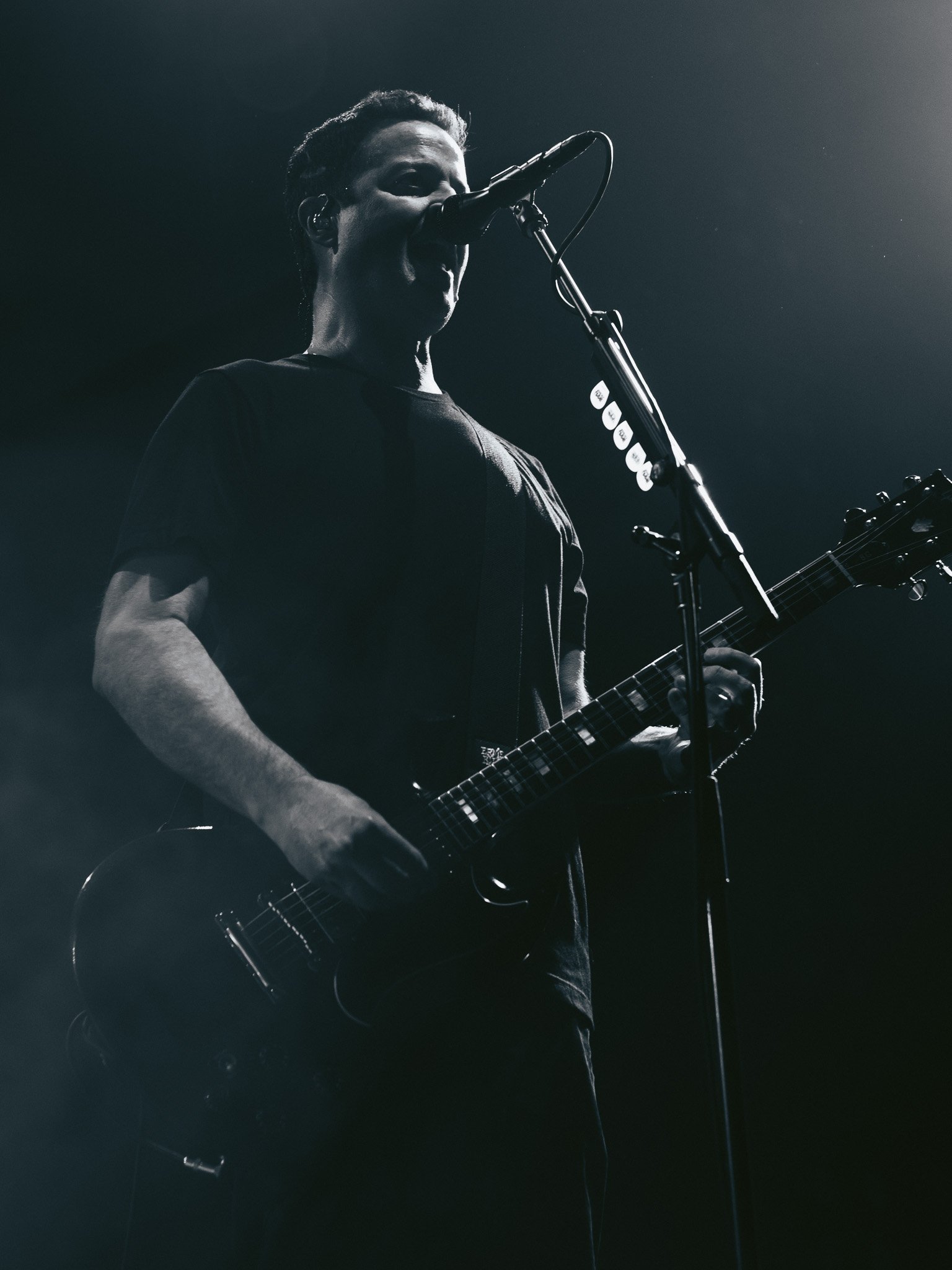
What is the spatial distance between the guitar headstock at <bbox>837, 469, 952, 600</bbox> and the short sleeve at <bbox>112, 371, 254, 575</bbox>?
43.5 inches

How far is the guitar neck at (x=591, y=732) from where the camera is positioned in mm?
1386

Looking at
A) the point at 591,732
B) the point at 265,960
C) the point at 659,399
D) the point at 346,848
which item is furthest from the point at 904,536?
the point at 265,960

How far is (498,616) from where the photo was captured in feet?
5.29

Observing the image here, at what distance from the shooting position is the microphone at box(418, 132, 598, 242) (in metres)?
1.33

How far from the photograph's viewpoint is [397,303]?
1.86 m

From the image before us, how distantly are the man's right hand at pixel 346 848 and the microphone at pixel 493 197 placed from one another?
928mm

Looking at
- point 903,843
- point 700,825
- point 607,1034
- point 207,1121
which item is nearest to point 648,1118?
point 607,1034

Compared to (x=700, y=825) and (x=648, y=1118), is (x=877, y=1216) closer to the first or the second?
(x=648, y=1118)

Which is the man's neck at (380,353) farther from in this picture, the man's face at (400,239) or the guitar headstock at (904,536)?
the guitar headstock at (904,536)

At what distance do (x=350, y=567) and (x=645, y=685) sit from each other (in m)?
0.56

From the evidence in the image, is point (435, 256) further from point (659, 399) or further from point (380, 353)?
point (659, 399)

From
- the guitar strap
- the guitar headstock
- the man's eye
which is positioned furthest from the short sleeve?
the guitar headstock

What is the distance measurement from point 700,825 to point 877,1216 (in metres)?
1.54

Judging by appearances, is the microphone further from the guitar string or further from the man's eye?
the guitar string
